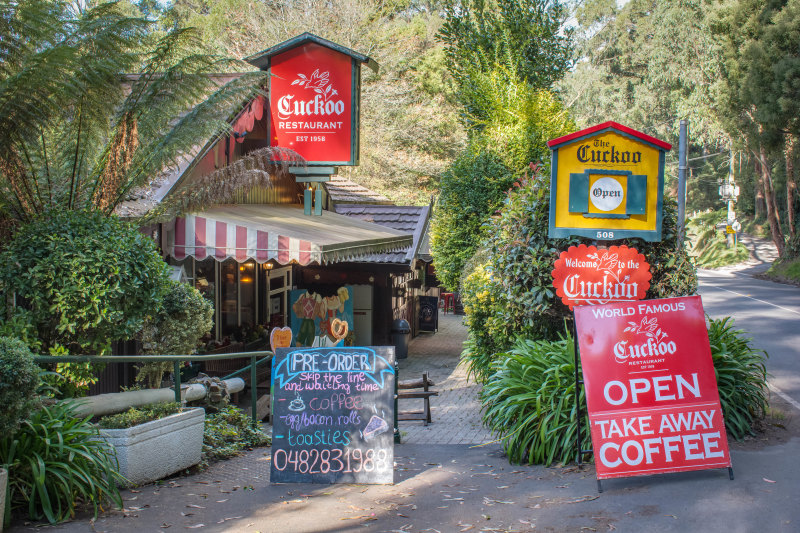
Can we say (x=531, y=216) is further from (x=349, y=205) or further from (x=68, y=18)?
(x=349, y=205)

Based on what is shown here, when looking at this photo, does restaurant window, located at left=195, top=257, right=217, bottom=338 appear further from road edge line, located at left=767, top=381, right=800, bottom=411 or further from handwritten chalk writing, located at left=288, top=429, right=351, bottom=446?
road edge line, located at left=767, top=381, right=800, bottom=411

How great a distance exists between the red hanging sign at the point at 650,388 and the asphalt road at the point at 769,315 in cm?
383

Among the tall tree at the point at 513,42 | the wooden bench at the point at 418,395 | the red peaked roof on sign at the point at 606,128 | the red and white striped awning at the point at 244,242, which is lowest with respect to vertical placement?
the wooden bench at the point at 418,395

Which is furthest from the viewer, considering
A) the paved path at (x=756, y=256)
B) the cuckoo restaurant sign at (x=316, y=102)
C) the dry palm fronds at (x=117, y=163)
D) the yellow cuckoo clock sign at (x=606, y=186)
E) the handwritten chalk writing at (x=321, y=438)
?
the paved path at (x=756, y=256)

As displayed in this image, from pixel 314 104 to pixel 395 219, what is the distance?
4.88 meters

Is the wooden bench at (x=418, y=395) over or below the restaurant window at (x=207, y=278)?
below

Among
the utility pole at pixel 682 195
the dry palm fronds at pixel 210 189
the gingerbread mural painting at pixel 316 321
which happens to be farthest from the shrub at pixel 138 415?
the gingerbread mural painting at pixel 316 321

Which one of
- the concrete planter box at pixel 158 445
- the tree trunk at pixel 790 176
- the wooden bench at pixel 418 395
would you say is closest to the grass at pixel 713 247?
the tree trunk at pixel 790 176

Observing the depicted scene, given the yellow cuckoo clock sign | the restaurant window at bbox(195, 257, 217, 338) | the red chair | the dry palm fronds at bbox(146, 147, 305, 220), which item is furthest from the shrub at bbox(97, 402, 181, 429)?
the red chair

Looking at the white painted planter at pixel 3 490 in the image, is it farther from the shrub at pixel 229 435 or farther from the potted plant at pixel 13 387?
the shrub at pixel 229 435

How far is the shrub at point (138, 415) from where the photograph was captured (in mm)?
5679

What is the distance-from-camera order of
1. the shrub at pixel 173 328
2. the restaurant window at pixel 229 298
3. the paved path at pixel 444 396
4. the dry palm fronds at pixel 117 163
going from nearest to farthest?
the dry palm fronds at pixel 117 163 < the shrub at pixel 173 328 < the paved path at pixel 444 396 < the restaurant window at pixel 229 298

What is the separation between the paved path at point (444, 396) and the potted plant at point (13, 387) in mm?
5354

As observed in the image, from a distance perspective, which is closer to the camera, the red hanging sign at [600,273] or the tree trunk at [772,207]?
the red hanging sign at [600,273]
